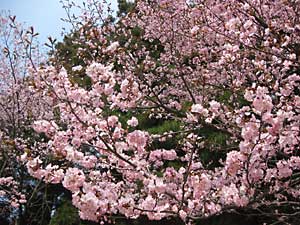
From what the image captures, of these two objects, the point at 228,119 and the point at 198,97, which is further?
the point at 198,97

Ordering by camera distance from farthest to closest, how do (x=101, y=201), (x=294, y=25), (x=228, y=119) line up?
(x=294, y=25) < (x=228, y=119) < (x=101, y=201)

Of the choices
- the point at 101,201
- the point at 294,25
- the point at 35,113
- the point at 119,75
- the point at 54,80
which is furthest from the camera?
the point at 35,113

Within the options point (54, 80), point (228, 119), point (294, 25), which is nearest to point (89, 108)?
point (54, 80)

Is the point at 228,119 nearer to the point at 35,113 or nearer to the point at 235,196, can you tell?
the point at 235,196

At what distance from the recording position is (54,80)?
11.0 ft

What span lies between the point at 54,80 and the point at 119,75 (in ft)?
7.07

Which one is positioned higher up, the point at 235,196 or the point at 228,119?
the point at 228,119

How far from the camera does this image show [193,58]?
6.69 meters

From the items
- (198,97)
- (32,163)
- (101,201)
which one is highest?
(198,97)

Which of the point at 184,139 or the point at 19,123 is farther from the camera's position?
the point at 19,123

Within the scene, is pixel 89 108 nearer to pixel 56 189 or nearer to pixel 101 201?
pixel 101 201

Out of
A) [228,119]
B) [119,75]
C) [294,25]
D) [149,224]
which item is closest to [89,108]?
[228,119]

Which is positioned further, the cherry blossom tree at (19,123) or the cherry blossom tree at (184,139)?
the cherry blossom tree at (19,123)

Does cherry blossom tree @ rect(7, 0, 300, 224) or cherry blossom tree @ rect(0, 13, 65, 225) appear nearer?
cherry blossom tree @ rect(7, 0, 300, 224)
